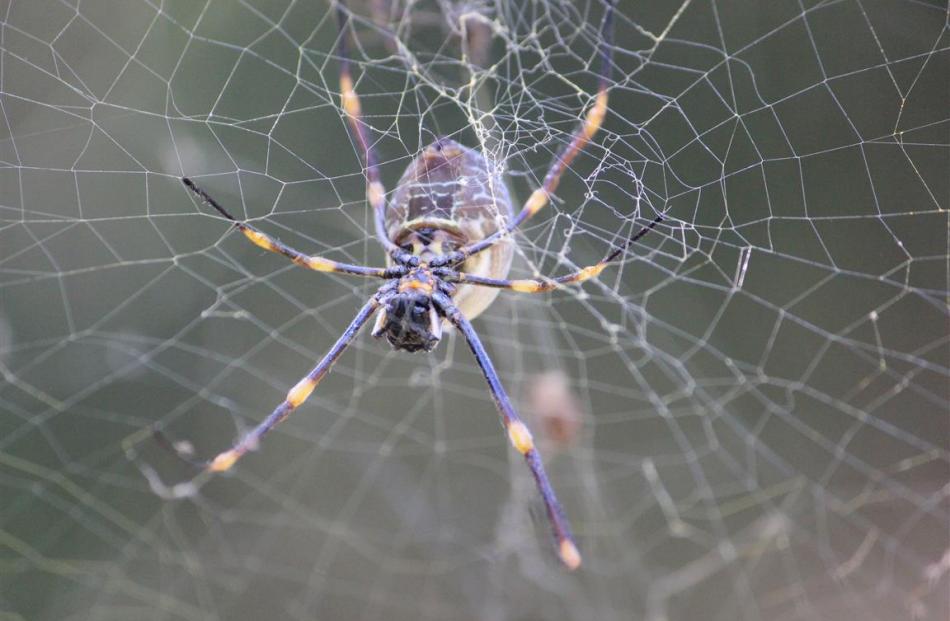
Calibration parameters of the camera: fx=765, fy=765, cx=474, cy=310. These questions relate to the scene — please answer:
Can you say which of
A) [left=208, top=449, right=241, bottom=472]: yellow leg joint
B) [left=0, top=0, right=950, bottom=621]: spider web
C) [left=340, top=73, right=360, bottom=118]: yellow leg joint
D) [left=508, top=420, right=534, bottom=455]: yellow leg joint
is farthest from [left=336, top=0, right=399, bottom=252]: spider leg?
[left=0, top=0, right=950, bottom=621]: spider web

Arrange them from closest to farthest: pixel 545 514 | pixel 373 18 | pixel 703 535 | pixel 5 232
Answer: pixel 545 514 → pixel 373 18 → pixel 5 232 → pixel 703 535

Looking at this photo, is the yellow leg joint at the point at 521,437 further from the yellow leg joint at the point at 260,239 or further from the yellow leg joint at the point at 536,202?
the yellow leg joint at the point at 260,239

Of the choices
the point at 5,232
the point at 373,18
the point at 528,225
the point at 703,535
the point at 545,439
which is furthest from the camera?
the point at 703,535

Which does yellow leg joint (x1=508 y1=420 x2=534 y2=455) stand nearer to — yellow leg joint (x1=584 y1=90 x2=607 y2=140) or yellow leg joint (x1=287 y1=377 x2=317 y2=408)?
yellow leg joint (x1=287 y1=377 x2=317 y2=408)

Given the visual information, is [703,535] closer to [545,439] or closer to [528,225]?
[545,439]

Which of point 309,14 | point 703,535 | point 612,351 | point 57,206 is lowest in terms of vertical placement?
point 703,535

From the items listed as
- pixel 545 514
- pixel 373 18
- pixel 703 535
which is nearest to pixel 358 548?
pixel 703 535
